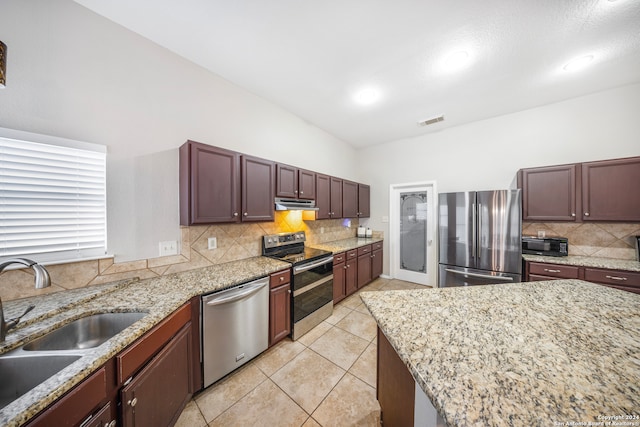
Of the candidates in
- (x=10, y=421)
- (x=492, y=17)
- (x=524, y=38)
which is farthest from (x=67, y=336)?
(x=524, y=38)

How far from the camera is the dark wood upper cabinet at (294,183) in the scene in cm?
246

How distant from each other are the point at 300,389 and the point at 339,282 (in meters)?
1.48

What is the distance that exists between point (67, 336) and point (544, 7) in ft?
12.8

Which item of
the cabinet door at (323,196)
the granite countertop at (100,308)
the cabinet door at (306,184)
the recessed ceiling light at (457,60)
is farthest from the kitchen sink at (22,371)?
the recessed ceiling light at (457,60)

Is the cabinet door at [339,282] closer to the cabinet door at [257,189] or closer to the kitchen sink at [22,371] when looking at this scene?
the cabinet door at [257,189]

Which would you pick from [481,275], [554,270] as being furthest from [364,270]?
[554,270]

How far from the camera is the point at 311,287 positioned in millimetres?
2412

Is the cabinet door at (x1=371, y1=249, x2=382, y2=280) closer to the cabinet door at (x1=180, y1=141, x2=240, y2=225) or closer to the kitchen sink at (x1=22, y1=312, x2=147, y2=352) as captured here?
the cabinet door at (x1=180, y1=141, x2=240, y2=225)

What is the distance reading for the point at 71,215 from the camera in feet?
4.78

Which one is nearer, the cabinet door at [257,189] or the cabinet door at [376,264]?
the cabinet door at [257,189]

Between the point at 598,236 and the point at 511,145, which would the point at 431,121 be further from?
the point at 598,236

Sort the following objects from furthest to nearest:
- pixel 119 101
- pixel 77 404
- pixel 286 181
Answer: pixel 286 181 < pixel 119 101 < pixel 77 404

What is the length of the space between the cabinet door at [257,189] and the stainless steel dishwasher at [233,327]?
0.73 m

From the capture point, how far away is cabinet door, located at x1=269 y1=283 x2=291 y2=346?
2.02 metres
